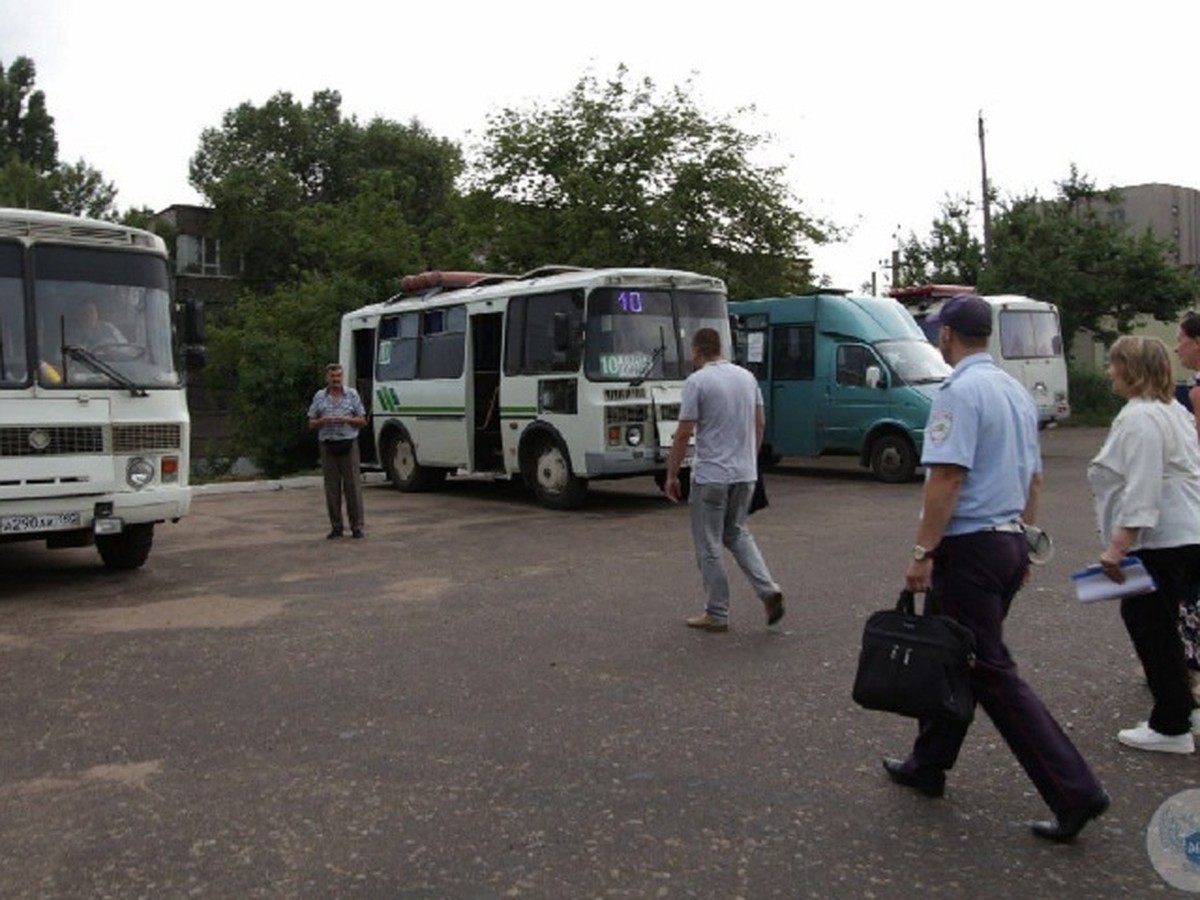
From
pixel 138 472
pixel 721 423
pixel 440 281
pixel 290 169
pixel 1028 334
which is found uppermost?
pixel 290 169

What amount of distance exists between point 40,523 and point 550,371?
640 cm

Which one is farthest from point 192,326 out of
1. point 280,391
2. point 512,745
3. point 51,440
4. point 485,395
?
point 280,391

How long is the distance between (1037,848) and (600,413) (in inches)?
370

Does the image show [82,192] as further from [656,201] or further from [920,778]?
[920,778]

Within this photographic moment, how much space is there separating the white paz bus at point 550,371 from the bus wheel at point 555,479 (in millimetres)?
17

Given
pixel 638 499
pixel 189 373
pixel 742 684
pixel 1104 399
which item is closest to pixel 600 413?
pixel 638 499

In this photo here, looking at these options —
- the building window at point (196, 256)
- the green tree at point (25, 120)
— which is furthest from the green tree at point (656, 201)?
the green tree at point (25, 120)

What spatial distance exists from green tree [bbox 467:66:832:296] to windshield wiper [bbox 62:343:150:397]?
52.6 feet

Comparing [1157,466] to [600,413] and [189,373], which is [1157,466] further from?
[600,413]

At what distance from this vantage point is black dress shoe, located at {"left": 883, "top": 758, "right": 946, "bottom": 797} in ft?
13.8

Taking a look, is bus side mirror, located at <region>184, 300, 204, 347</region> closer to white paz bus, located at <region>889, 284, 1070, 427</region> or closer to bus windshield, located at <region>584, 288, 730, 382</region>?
bus windshield, located at <region>584, 288, 730, 382</region>

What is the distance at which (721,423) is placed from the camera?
693 centimetres

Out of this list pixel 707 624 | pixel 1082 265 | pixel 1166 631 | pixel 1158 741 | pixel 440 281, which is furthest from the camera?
pixel 1082 265

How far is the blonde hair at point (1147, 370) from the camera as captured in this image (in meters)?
4.54
